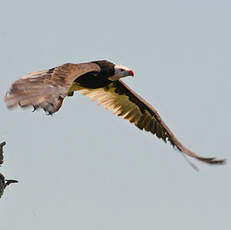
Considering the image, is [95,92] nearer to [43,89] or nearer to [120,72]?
[120,72]

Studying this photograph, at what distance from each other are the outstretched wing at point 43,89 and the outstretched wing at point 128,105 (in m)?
5.54

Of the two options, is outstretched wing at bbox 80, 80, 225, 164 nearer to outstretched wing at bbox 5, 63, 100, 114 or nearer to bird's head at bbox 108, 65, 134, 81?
bird's head at bbox 108, 65, 134, 81

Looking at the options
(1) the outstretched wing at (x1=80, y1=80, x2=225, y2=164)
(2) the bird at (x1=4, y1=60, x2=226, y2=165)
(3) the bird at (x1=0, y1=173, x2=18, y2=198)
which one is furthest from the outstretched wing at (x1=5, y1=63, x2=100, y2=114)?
(1) the outstretched wing at (x1=80, y1=80, x2=225, y2=164)

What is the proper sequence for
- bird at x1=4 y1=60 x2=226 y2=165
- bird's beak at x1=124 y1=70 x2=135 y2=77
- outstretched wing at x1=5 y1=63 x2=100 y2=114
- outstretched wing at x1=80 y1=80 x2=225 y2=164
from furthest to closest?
outstretched wing at x1=80 y1=80 x2=225 y2=164
bird's beak at x1=124 y1=70 x2=135 y2=77
bird at x1=4 y1=60 x2=226 y2=165
outstretched wing at x1=5 y1=63 x2=100 y2=114

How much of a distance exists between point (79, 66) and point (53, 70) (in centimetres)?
104

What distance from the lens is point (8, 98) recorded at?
36.9 feet

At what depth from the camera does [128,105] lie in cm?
1984

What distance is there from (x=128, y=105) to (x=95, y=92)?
97 centimetres

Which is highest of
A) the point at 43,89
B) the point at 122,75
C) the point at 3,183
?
the point at 43,89

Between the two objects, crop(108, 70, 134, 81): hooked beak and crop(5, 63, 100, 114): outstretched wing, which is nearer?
crop(5, 63, 100, 114): outstretched wing

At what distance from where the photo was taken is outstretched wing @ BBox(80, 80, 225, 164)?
19281 millimetres

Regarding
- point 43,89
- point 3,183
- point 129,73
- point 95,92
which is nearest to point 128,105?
point 95,92

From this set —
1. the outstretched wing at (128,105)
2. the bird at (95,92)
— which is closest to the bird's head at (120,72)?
the bird at (95,92)

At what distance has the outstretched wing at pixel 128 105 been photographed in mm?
19281
